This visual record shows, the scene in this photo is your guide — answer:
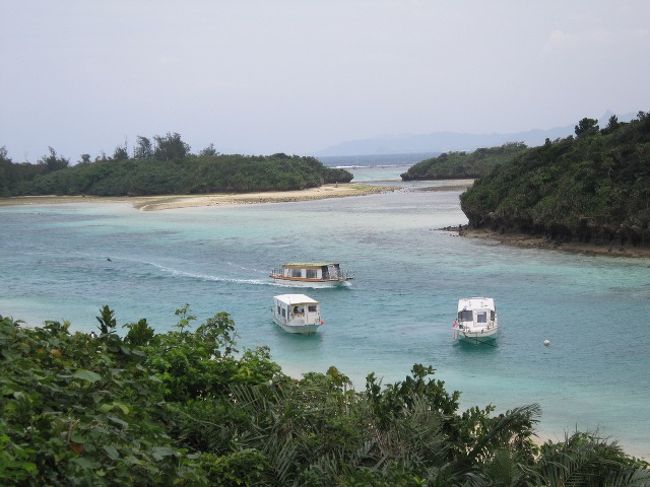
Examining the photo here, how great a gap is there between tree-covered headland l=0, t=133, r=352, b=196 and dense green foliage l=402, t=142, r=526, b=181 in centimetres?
2634

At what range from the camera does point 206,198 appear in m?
104

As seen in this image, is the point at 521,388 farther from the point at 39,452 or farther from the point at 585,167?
the point at 585,167

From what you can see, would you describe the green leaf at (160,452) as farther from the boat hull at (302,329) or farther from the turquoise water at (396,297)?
the boat hull at (302,329)

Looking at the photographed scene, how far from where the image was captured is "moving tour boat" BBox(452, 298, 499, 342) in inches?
1067

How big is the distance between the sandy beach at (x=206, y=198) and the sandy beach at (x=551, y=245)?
43441mm

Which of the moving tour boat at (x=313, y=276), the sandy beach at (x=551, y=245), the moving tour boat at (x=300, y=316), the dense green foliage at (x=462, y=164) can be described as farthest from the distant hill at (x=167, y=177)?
the moving tour boat at (x=300, y=316)

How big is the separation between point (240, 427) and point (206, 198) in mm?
94187

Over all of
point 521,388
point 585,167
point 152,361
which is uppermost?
point 585,167

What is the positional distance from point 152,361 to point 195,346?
142 cm

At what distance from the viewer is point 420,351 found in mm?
26219

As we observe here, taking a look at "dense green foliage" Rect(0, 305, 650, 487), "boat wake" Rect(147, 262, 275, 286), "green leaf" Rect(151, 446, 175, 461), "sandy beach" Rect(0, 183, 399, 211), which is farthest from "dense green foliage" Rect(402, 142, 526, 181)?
"green leaf" Rect(151, 446, 175, 461)

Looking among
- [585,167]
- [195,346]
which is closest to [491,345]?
[195,346]

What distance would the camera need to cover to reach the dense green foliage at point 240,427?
274 inches

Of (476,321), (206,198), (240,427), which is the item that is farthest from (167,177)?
(240,427)
